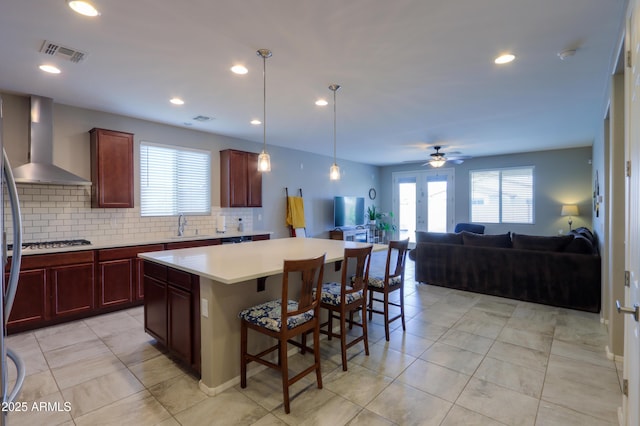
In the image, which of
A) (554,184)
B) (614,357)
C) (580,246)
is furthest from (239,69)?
(554,184)

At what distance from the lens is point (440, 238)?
524cm

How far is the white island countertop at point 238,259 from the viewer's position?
2166mm

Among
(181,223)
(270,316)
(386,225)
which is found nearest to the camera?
(270,316)

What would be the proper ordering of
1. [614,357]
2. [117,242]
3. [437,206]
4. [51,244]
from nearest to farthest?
[614,357], [51,244], [117,242], [437,206]

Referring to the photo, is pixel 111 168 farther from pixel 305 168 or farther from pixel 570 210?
pixel 570 210

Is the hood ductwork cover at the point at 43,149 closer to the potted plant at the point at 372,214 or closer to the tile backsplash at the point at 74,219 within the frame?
the tile backsplash at the point at 74,219

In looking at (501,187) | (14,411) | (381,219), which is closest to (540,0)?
(14,411)

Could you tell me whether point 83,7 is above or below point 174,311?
above

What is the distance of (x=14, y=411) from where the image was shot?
2.13m

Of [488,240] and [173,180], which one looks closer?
[488,240]

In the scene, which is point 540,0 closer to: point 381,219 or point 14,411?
point 14,411

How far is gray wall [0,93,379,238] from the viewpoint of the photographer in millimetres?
3707

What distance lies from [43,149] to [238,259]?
296cm

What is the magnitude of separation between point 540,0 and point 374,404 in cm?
286
